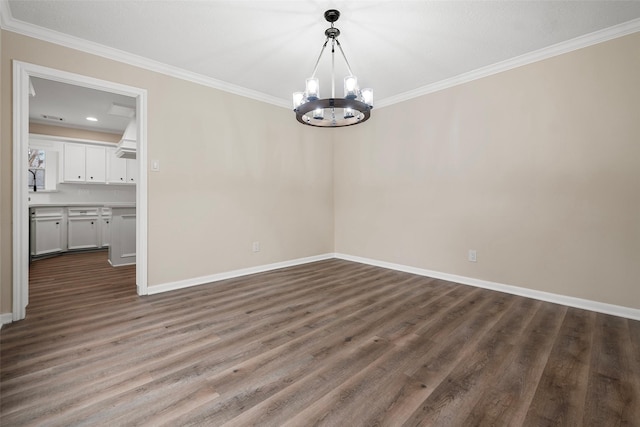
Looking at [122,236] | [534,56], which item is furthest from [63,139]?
[534,56]

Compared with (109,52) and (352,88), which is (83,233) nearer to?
(109,52)

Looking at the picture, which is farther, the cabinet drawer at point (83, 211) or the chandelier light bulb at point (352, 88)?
the cabinet drawer at point (83, 211)

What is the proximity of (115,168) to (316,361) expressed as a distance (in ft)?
21.1

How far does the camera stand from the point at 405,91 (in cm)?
389

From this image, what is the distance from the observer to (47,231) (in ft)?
16.5

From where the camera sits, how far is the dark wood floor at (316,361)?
133 cm

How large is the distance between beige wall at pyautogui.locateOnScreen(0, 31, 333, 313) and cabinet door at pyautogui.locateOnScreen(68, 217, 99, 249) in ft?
12.6

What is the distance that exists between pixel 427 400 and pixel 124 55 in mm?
3933

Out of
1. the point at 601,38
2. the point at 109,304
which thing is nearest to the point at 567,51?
the point at 601,38

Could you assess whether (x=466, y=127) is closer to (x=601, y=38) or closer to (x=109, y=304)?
(x=601, y=38)

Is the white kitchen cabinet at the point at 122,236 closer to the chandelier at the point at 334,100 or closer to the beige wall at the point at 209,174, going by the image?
the beige wall at the point at 209,174

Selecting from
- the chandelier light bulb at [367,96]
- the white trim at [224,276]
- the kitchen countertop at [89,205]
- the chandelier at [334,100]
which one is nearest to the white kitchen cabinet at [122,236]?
the kitchen countertop at [89,205]

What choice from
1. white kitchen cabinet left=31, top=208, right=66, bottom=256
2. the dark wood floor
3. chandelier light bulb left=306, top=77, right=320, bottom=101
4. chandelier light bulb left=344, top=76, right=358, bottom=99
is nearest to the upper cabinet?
white kitchen cabinet left=31, top=208, right=66, bottom=256

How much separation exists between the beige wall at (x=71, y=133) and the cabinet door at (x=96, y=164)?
0.87 feet
